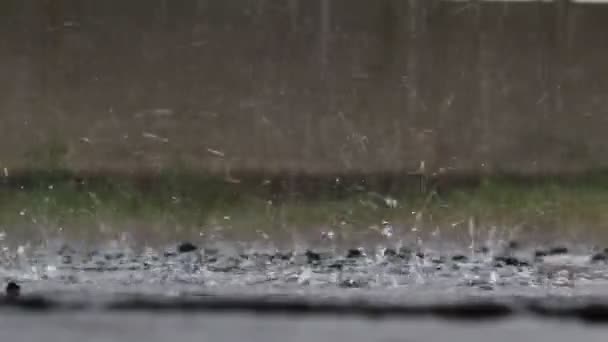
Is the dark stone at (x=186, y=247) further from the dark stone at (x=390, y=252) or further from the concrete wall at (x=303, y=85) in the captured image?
the dark stone at (x=390, y=252)

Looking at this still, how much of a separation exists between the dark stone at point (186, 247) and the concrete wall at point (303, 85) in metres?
0.74

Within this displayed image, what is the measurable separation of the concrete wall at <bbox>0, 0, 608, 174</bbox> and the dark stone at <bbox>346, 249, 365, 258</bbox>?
32.9 inches

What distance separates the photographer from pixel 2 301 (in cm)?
671

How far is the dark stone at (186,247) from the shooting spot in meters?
8.38

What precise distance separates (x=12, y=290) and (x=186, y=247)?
1.77 meters

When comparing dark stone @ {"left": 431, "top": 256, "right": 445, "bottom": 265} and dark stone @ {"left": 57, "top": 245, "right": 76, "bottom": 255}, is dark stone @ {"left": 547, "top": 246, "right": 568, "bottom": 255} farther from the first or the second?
dark stone @ {"left": 57, "top": 245, "right": 76, "bottom": 255}

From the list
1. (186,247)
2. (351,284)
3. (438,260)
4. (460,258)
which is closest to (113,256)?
(186,247)

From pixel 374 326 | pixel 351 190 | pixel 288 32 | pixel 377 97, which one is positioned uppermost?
pixel 288 32

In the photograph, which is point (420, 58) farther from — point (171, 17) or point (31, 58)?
point (31, 58)

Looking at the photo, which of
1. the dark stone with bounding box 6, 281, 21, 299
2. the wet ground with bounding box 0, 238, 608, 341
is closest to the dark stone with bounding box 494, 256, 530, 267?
the wet ground with bounding box 0, 238, 608, 341

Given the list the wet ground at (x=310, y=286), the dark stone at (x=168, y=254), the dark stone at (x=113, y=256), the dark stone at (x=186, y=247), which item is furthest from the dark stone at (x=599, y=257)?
the dark stone at (x=113, y=256)

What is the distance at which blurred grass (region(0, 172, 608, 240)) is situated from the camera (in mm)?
8609

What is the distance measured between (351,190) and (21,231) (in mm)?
2773

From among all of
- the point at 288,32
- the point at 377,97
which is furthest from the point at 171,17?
the point at 377,97
